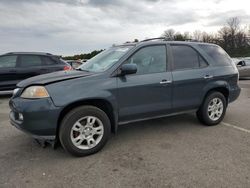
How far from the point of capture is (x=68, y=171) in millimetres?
3322

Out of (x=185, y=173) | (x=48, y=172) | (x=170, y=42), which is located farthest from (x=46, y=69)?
(x=185, y=173)

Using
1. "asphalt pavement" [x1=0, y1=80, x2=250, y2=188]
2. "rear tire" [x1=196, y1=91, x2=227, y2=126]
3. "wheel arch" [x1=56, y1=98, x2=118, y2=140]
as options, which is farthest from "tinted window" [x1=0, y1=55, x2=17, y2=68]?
"rear tire" [x1=196, y1=91, x2=227, y2=126]

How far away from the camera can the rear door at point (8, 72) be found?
28.4 ft

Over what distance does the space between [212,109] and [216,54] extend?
115cm

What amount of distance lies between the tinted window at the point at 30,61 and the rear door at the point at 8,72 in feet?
0.82

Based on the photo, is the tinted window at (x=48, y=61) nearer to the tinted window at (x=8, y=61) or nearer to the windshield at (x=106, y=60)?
the tinted window at (x=8, y=61)

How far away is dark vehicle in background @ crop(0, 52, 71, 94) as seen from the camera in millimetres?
8680

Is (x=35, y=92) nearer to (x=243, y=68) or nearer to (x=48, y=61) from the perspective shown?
(x=48, y=61)

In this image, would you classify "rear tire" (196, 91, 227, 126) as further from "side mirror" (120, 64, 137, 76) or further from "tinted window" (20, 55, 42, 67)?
"tinted window" (20, 55, 42, 67)

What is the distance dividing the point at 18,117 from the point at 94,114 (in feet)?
3.60

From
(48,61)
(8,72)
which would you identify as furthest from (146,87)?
(8,72)

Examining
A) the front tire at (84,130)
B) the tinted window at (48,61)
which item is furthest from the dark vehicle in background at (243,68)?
the front tire at (84,130)

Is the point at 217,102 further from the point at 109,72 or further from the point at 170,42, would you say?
the point at 109,72

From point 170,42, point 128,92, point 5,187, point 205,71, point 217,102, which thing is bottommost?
point 5,187
